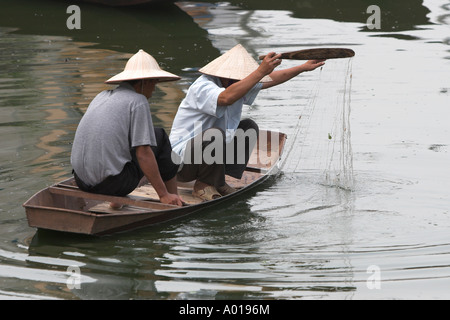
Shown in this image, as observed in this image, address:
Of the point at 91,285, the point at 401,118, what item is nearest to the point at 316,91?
the point at 401,118

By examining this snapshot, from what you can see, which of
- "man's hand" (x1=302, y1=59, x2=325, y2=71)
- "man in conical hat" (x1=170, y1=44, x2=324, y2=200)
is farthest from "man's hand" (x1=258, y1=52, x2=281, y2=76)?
"man's hand" (x1=302, y1=59, x2=325, y2=71)

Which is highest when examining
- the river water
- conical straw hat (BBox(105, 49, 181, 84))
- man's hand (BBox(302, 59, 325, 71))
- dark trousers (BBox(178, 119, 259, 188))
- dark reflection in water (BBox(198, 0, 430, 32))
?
conical straw hat (BBox(105, 49, 181, 84))

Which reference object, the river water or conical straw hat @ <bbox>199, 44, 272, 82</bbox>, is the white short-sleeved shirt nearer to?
conical straw hat @ <bbox>199, 44, 272, 82</bbox>

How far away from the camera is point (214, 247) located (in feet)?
17.5

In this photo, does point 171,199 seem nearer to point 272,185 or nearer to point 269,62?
point 269,62

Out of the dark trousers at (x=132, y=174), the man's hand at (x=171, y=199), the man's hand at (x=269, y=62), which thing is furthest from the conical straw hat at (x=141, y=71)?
the man's hand at (x=171, y=199)

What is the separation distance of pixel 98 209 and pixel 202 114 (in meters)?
1.00

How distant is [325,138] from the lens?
8086mm

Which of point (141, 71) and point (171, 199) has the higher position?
point (141, 71)

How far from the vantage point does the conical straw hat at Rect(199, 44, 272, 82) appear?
19.7 ft

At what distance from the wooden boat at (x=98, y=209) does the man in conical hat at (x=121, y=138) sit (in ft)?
0.35

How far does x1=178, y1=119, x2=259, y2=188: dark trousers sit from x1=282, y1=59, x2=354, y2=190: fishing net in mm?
738

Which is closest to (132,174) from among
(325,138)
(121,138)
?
(121,138)
